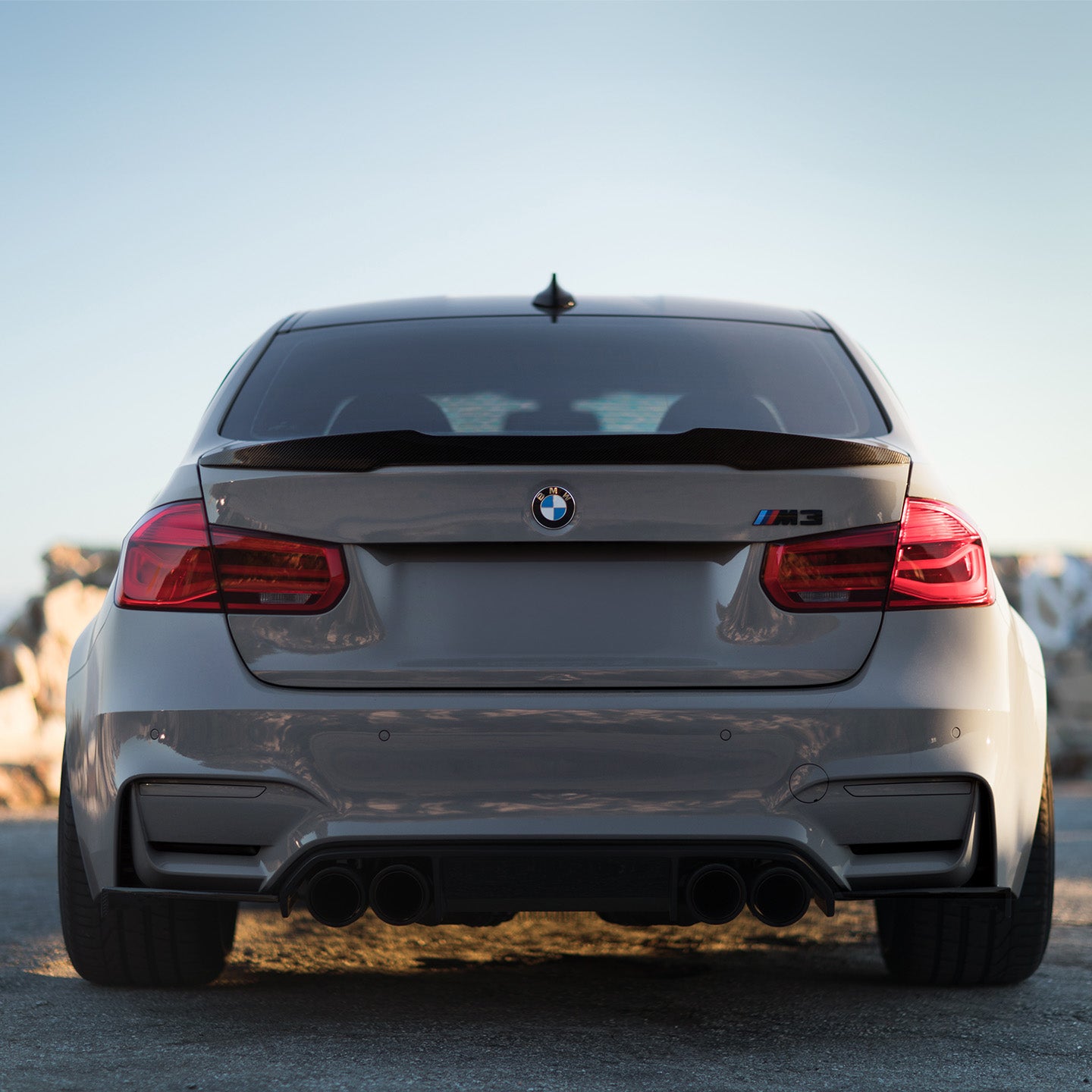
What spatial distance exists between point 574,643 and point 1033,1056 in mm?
1287

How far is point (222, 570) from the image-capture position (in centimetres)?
255

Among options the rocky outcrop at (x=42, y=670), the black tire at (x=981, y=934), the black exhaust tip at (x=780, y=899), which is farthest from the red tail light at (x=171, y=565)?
the rocky outcrop at (x=42, y=670)

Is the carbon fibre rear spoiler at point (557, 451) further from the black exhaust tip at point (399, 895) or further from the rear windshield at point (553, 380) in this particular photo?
the black exhaust tip at point (399, 895)

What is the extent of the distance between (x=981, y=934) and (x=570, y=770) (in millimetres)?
1300

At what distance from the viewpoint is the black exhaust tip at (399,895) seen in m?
2.51

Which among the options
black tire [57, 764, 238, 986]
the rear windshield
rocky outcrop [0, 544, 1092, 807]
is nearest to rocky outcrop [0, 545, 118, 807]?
rocky outcrop [0, 544, 1092, 807]

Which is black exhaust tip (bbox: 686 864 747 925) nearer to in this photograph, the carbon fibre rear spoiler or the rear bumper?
the rear bumper

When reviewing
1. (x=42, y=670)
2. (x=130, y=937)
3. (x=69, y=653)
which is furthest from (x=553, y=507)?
(x=42, y=670)

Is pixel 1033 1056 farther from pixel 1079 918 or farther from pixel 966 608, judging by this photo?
pixel 1079 918

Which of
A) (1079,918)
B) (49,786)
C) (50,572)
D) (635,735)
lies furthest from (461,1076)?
(50,572)

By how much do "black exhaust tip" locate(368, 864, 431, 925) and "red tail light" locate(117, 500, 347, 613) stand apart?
522mm

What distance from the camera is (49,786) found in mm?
13367

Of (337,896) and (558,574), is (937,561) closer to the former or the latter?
(558,574)

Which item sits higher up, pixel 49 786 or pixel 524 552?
→ pixel 524 552
